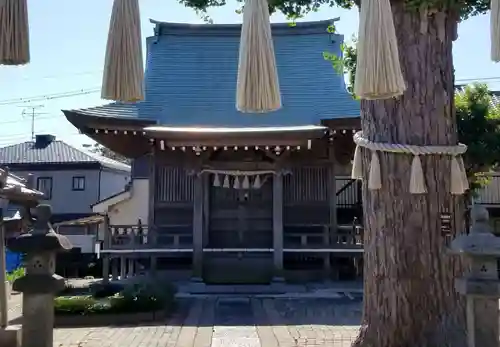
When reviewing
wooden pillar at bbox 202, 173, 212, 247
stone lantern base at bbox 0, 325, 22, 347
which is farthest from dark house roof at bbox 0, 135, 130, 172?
stone lantern base at bbox 0, 325, 22, 347

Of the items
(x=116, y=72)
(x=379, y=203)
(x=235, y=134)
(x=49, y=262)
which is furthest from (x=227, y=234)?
(x=116, y=72)

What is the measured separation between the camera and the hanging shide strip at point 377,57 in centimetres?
274

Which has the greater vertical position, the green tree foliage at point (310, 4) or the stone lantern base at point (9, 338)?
the green tree foliage at point (310, 4)

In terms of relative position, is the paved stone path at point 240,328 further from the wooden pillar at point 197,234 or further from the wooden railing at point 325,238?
the wooden railing at point 325,238

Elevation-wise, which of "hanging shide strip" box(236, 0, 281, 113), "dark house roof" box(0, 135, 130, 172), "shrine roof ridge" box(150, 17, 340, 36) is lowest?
"hanging shide strip" box(236, 0, 281, 113)

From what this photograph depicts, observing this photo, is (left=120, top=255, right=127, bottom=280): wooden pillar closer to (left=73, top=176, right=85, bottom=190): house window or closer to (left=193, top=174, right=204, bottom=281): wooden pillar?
(left=193, top=174, right=204, bottom=281): wooden pillar

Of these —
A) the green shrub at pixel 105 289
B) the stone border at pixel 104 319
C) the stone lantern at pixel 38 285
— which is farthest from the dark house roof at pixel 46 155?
the stone lantern at pixel 38 285

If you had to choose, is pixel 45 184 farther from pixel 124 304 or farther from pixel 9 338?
pixel 9 338

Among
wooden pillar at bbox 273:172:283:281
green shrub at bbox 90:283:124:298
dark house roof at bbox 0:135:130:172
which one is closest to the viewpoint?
green shrub at bbox 90:283:124:298

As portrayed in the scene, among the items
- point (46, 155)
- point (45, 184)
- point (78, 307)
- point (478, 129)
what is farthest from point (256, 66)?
point (46, 155)

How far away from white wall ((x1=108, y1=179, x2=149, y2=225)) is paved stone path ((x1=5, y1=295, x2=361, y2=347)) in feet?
30.0

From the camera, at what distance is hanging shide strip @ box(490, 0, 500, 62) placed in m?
2.85

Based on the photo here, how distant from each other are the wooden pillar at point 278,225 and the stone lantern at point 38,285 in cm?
640

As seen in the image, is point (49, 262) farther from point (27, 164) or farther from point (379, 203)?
point (27, 164)
